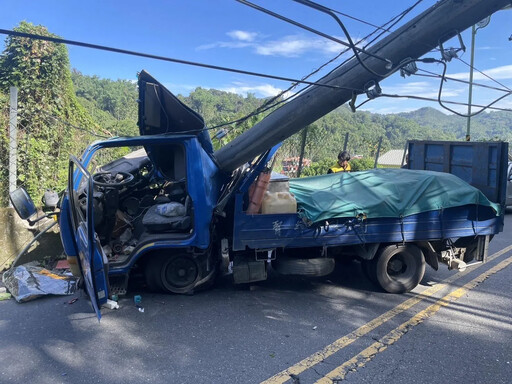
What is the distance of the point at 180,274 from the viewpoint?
4570mm

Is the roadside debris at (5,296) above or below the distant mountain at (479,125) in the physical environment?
below

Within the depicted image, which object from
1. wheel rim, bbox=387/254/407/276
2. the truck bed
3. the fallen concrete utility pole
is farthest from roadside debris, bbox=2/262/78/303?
wheel rim, bbox=387/254/407/276

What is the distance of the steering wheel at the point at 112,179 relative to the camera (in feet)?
14.0

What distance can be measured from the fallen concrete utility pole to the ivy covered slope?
5.15 metres

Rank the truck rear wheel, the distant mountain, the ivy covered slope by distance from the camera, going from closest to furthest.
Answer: the truck rear wheel → the ivy covered slope → the distant mountain

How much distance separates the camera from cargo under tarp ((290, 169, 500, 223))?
4.37 m

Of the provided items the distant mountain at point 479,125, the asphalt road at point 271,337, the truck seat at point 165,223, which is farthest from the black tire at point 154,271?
the distant mountain at point 479,125

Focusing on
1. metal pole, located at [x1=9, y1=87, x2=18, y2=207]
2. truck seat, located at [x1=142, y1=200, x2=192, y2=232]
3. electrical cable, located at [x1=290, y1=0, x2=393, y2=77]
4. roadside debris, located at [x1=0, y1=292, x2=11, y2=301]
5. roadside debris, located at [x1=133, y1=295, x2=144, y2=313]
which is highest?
electrical cable, located at [x1=290, y1=0, x2=393, y2=77]

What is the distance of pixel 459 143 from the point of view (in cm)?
569

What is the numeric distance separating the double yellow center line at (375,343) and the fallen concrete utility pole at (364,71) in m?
2.27

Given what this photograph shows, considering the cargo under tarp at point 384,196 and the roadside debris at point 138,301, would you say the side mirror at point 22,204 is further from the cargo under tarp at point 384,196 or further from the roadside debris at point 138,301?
the cargo under tarp at point 384,196

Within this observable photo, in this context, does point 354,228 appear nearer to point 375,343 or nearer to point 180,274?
point 375,343

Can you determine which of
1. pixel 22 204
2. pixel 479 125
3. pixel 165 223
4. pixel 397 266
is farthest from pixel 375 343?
pixel 479 125

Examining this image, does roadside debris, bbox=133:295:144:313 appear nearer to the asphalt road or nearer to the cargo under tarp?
the asphalt road
